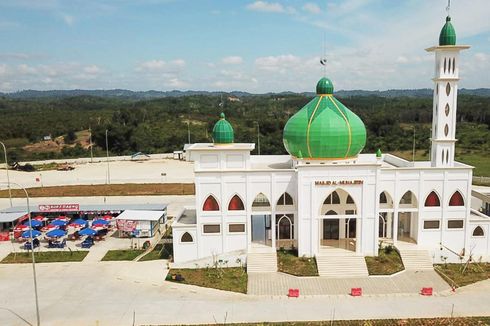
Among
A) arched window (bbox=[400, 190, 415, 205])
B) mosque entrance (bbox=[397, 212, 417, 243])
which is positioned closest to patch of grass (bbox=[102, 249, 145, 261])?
mosque entrance (bbox=[397, 212, 417, 243])

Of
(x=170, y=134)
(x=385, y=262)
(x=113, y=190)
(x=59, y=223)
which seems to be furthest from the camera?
(x=170, y=134)

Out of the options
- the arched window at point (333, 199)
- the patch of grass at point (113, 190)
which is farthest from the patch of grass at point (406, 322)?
the patch of grass at point (113, 190)

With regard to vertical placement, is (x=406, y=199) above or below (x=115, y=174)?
above

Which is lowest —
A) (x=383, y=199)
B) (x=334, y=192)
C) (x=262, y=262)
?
(x=262, y=262)

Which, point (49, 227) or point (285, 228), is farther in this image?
point (49, 227)

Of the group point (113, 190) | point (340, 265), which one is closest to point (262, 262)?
point (340, 265)

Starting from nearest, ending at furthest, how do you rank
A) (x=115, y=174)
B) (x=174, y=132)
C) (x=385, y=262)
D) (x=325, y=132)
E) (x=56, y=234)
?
(x=385, y=262) < (x=325, y=132) < (x=56, y=234) < (x=115, y=174) < (x=174, y=132)

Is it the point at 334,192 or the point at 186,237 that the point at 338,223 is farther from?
the point at 186,237

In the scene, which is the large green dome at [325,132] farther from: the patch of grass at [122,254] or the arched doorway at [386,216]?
the patch of grass at [122,254]
